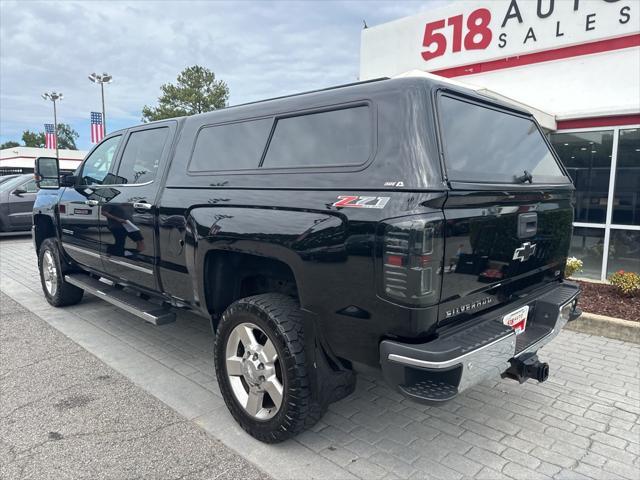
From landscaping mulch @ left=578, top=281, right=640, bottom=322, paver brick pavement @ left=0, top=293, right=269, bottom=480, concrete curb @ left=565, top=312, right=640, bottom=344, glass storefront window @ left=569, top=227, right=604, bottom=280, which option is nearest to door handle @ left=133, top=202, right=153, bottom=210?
paver brick pavement @ left=0, top=293, right=269, bottom=480

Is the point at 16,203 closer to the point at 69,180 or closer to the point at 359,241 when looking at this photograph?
the point at 69,180

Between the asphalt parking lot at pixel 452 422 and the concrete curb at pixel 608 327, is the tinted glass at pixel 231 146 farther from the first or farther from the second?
the concrete curb at pixel 608 327

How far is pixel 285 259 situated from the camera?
8.47 feet

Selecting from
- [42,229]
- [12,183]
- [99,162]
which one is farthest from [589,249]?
[12,183]

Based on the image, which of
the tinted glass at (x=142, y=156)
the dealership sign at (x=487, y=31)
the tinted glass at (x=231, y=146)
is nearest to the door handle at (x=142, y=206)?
the tinted glass at (x=142, y=156)

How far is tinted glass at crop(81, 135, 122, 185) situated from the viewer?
4.57 metres

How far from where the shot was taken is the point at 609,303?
17.6ft

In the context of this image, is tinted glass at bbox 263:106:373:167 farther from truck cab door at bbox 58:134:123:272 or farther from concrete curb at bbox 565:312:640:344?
concrete curb at bbox 565:312:640:344

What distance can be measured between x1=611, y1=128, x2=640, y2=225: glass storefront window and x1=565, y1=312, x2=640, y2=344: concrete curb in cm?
333

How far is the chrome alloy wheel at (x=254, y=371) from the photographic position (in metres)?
2.73

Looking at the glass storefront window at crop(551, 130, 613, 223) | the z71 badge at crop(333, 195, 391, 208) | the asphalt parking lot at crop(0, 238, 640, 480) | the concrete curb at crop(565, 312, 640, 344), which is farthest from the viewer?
the glass storefront window at crop(551, 130, 613, 223)

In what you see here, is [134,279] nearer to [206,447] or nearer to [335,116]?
[206,447]

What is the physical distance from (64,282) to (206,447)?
368cm

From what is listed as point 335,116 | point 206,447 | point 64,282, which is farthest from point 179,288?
point 64,282
